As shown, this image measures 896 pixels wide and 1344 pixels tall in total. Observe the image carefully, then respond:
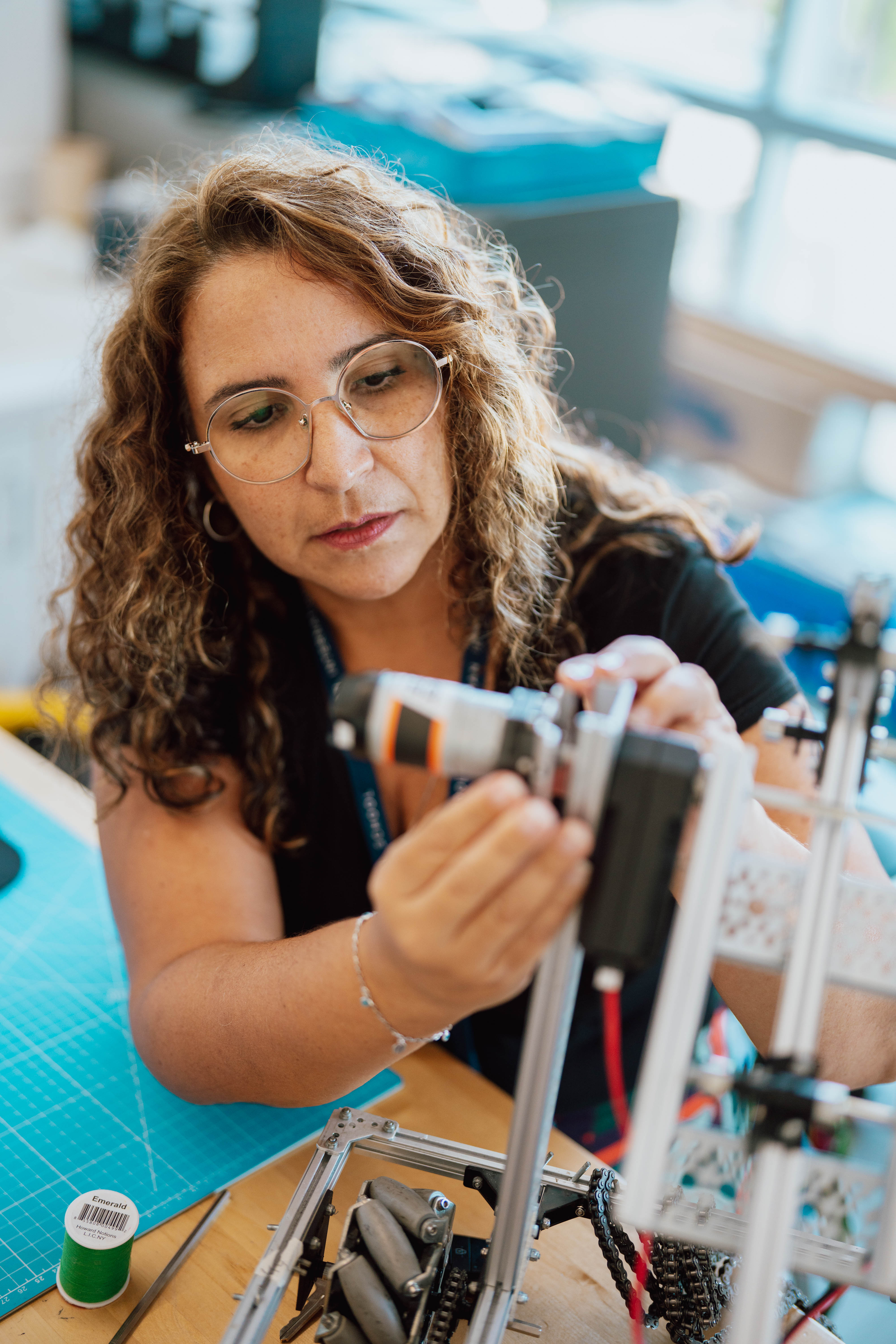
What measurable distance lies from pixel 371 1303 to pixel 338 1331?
0.10ft

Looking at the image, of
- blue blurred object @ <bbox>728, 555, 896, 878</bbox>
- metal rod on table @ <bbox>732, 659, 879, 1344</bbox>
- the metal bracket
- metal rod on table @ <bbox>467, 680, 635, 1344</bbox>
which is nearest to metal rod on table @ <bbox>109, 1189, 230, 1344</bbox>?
the metal bracket

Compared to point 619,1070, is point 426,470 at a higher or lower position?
higher

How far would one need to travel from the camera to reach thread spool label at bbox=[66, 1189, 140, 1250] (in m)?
0.93

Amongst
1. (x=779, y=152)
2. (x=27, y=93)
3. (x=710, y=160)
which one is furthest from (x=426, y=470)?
(x=710, y=160)

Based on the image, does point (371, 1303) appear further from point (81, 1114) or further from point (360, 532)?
point (360, 532)

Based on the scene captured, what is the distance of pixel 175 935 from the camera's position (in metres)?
1.14

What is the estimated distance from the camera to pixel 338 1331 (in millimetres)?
818

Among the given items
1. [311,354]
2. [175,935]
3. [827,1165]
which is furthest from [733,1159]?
[311,354]

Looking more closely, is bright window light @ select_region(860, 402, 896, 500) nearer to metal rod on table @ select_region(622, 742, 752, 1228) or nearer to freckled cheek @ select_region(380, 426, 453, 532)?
freckled cheek @ select_region(380, 426, 453, 532)

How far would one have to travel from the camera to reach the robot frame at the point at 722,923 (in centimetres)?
66

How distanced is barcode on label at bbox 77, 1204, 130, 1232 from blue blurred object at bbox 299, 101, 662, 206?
1728 millimetres

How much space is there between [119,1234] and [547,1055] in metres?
0.42

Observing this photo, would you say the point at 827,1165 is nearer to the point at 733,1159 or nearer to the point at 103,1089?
the point at 733,1159

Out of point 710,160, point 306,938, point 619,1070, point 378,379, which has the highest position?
point 710,160
